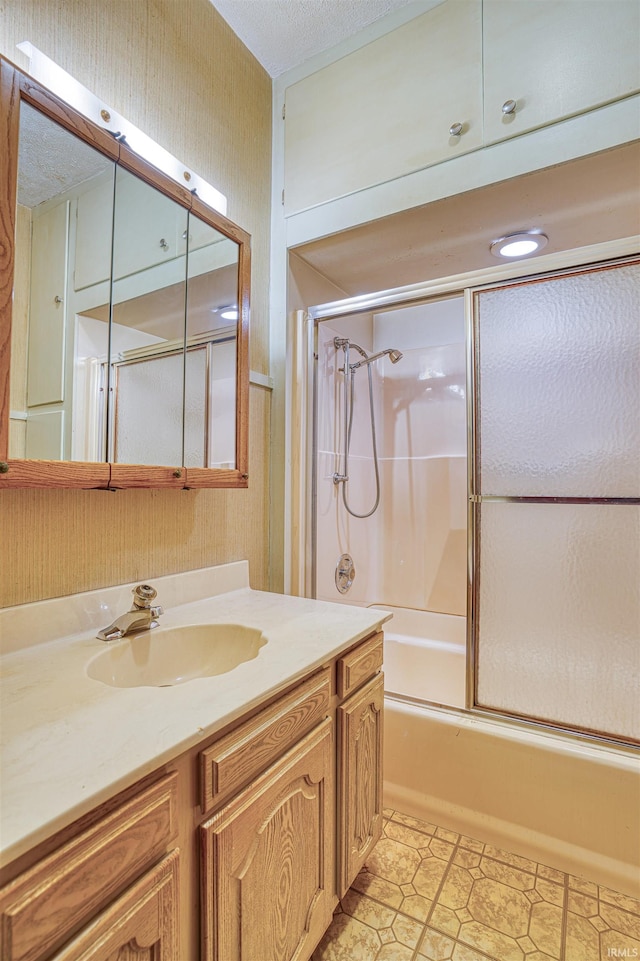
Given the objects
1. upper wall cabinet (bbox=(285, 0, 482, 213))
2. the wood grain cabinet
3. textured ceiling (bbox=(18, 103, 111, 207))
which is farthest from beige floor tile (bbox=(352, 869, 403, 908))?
upper wall cabinet (bbox=(285, 0, 482, 213))

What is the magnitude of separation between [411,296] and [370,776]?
164cm

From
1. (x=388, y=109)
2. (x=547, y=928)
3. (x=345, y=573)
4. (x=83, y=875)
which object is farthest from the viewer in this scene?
(x=345, y=573)

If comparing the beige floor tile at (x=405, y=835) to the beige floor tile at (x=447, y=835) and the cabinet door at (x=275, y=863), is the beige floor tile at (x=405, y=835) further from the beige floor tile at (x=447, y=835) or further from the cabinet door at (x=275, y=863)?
the cabinet door at (x=275, y=863)

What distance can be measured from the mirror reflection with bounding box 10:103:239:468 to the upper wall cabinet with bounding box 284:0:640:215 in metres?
0.67

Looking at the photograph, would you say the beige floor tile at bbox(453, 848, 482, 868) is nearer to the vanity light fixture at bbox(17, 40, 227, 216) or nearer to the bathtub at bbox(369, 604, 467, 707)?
the bathtub at bbox(369, 604, 467, 707)

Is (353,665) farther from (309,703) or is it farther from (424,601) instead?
(424,601)

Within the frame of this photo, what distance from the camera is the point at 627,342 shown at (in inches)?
58.1

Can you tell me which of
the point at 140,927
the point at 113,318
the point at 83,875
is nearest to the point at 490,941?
the point at 140,927

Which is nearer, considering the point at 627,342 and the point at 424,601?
the point at 627,342

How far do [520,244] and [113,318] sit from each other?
159cm

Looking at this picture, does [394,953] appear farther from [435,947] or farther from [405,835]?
[405,835]

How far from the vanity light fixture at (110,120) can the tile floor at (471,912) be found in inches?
86.8

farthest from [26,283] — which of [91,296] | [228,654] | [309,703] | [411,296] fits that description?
[411,296]

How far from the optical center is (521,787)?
149 centimetres
